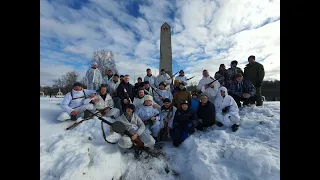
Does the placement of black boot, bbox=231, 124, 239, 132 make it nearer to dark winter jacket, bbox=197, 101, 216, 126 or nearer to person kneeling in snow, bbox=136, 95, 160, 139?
dark winter jacket, bbox=197, 101, 216, 126

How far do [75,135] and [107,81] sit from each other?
2.70 meters

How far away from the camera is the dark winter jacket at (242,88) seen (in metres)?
5.55

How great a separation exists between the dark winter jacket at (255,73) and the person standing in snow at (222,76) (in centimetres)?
61

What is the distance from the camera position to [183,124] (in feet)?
14.5

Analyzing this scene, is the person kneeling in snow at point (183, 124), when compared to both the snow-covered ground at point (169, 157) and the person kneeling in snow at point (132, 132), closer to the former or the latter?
the snow-covered ground at point (169, 157)

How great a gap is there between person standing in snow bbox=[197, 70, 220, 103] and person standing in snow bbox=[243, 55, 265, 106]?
1033 millimetres

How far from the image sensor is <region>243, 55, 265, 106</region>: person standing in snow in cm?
586

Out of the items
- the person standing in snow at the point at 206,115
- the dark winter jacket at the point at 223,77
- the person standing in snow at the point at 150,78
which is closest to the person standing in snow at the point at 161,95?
the person standing in snow at the point at 150,78

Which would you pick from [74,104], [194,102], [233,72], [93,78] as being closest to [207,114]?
[194,102]

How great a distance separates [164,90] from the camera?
242 inches

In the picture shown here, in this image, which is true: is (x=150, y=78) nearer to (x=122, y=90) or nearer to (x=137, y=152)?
(x=122, y=90)

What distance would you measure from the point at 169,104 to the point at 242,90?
90.4 inches
